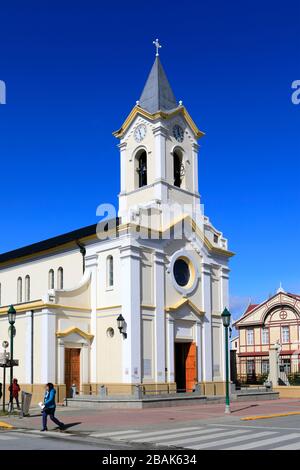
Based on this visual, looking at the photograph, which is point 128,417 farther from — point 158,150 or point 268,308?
point 268,308

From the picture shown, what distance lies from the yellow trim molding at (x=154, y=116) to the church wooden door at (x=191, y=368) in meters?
14.6

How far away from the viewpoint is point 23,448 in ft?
53.0

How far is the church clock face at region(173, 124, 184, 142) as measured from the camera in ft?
138

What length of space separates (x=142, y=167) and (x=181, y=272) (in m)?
7.47

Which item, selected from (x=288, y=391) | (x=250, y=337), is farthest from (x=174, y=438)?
(x=250, y=337)

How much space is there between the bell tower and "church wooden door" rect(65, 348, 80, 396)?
935 cm

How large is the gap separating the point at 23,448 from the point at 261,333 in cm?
5751

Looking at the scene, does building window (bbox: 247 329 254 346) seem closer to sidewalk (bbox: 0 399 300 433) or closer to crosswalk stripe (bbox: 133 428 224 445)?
sidewalk (bbox: 0 399 300 433)

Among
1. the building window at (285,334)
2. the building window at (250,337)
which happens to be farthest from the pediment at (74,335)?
the building window at (250,337)

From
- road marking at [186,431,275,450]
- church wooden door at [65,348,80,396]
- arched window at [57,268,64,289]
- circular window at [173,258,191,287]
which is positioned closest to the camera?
road marking at [186,431,275,450]

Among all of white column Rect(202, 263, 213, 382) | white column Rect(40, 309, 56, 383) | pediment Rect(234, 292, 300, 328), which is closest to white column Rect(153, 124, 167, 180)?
white column Rect(202, 263, 213, 382)
